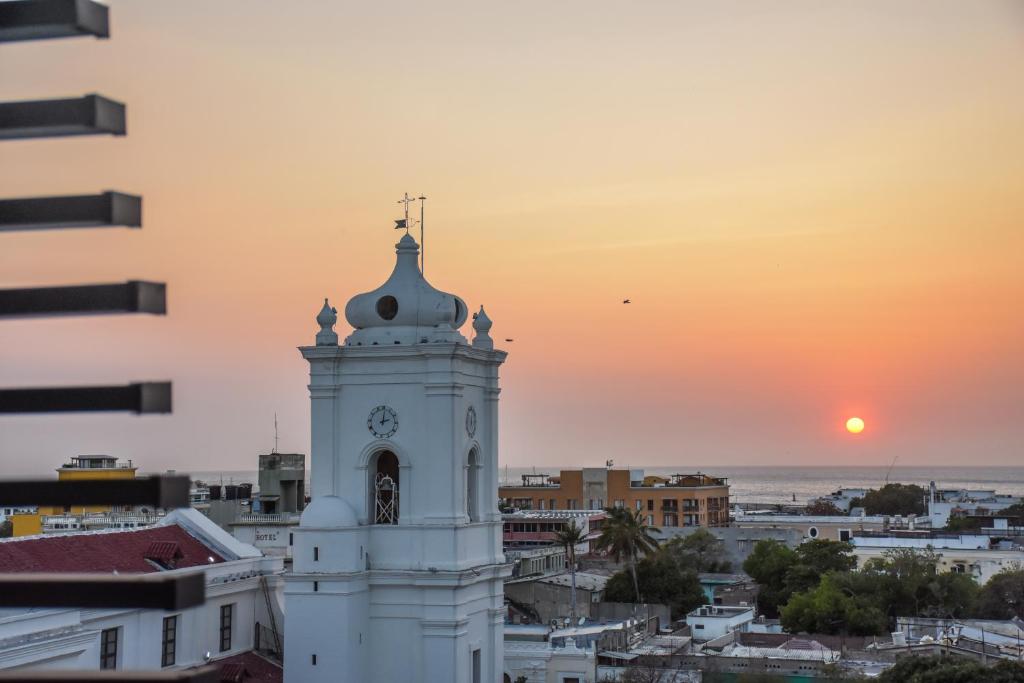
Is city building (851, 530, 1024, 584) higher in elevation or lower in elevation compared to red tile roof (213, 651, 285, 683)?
higher

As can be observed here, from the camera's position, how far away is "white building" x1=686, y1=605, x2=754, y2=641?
55875 mm

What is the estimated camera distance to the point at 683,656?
4569 cm

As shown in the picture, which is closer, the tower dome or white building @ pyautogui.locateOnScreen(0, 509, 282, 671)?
white building @ pyautogui.locateOnScreen(0, 509, 282, 671)

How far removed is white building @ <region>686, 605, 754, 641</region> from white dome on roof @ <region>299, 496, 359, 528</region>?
2354 cm

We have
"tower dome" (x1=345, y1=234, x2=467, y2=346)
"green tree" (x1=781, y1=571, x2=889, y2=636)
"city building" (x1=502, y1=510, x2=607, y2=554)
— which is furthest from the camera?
"city building" (x1=502, y1=510, x2=607, y2=554)

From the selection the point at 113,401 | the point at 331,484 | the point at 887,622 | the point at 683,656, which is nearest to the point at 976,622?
the point at 887,622

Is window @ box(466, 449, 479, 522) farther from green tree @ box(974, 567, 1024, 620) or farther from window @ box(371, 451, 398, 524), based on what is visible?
green tree @ box(974, 567, 1024, 620)

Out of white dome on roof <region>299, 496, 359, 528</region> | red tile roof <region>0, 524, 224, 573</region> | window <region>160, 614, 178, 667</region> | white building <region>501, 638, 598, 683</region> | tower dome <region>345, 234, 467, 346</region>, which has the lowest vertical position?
white building <region>501, 638, 598, 683</region>

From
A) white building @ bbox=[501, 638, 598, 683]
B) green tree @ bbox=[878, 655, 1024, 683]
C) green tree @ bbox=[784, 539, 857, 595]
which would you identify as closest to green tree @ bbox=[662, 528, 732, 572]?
green tree @ bbox=[784, 539, 857, 595]

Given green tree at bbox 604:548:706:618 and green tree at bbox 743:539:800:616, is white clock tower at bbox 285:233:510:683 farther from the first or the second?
green tree at bbox 743:539:800:616

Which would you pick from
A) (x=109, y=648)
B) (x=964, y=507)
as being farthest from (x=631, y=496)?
(x=109, y=648)

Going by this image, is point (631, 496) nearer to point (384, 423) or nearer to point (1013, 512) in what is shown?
point (1013, 512)

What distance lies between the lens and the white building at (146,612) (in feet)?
88.8

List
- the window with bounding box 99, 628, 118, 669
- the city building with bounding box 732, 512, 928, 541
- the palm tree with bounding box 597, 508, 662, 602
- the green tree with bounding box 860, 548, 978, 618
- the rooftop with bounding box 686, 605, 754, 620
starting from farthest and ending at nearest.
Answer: the city building with bounding box 732, 512, 928, 541 → the palm tree with bounding box 597, 508, 662, 602 → the green tree with bounding box 860, 548, 978, 618 → the rooftop with bounding box 686, 605, 754, 620 → the window with bounding box 99, 628, 118, 669
